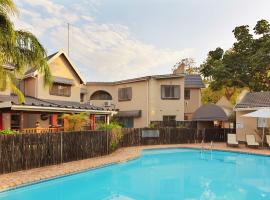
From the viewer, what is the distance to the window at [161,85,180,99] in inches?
1368

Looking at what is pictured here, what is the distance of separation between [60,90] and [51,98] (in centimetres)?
136

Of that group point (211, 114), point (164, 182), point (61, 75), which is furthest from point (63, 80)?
point (164, 182)

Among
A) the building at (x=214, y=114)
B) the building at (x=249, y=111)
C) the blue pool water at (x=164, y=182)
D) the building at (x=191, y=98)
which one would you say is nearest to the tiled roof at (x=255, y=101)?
the building at (x=249, y=111)

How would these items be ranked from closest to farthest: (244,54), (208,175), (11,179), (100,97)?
(11,179) < (208,175) < (244,54) < (100,97)

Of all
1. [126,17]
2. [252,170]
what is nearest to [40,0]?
[126,17]

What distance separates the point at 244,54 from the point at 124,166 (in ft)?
85.0

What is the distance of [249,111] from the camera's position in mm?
27422

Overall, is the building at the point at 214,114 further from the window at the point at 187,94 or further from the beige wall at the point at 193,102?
the window at the point at 187,94

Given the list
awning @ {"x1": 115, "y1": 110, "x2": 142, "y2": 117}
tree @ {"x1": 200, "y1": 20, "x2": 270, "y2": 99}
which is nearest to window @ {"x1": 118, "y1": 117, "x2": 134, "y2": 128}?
awning @ {"x1": 115, "y1": 110, "x2": 142, "y2": 117}

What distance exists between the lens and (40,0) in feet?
63.0

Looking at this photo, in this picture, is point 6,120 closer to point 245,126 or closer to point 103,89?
point 103,89

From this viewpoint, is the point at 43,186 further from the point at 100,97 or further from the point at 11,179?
the point at 100,97

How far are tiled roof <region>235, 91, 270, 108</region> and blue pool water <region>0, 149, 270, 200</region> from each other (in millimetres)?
7825

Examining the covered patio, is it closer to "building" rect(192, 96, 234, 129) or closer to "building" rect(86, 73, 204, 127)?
"building" rect(86, 73, 204, 127)
